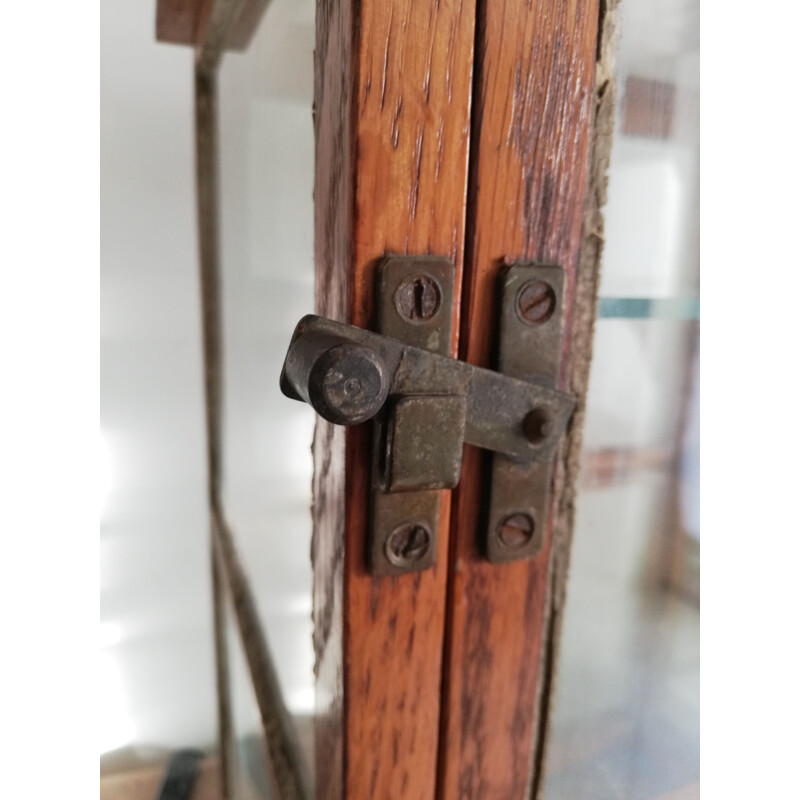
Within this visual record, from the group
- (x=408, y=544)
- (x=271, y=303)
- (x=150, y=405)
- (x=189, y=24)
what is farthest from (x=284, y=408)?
(x=189, y=24)

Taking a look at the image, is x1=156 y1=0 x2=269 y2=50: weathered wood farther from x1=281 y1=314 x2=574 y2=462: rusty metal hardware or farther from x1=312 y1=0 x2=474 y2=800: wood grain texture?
x1=281 y1=314 x2=574 y2=462: rusty metal hardware

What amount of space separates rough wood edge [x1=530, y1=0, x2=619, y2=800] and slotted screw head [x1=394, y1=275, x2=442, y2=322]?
94mm

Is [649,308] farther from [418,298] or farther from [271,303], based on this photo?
[271,303]

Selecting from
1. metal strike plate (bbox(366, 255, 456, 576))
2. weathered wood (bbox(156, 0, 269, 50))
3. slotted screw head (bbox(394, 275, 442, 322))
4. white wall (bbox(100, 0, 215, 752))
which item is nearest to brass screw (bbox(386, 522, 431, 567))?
metal strike plate (bbox(366, 255, 456, 576))

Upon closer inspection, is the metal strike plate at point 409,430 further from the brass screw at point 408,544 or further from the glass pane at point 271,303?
the glass pane at point 271,303

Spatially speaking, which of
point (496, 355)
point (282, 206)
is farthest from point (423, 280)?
point (282, 206)

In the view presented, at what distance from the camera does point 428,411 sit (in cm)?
32

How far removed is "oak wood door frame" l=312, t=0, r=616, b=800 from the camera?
0.31 m

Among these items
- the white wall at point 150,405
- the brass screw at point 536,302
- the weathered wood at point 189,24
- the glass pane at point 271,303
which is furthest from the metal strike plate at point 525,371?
the white wall at point 150,405
